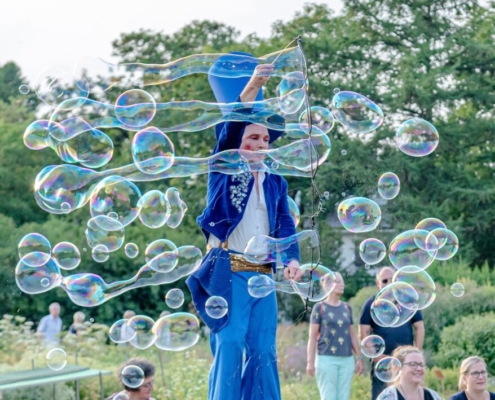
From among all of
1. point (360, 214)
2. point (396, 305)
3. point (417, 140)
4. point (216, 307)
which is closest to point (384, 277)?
point (396, 305)

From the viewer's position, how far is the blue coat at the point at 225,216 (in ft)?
17.4

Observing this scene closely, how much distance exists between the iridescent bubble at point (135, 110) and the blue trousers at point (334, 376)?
323cm

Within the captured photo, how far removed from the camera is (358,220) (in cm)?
632

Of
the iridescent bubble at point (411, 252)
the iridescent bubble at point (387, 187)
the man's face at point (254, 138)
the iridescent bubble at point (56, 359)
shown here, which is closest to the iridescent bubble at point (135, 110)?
the man's face at point (254, 138)

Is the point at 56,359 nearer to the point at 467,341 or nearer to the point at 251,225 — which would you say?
the point at 251,225

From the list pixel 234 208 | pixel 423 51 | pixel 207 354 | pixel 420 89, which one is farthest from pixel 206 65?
pixel 423 51

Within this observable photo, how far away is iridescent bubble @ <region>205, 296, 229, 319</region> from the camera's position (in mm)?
5223

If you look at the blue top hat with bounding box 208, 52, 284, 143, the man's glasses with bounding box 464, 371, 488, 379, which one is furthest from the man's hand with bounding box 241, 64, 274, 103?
the man's glasses with bounding box 464, 371, 488, 379

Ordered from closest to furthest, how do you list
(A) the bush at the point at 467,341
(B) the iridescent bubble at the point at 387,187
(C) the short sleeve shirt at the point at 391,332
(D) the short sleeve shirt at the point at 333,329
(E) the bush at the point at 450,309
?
(B) the iridescent bubble at the point at 387,187 < (C) the short sleeve shirt at the point at 391,332 < (D) the short sleeve shirt at the point at 333,329 < (A) the bush at the point at 467,341 < (E) the bush at the point at 450,309

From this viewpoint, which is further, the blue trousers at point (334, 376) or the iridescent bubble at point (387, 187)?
the blue trousers at point (334, 376)

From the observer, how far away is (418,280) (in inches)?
256

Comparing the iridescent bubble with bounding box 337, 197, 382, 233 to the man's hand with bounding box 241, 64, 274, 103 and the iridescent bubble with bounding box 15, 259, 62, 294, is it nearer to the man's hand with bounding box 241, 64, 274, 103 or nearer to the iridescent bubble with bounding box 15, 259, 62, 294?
the man's hand with bounding box 241, 64, 274, 103

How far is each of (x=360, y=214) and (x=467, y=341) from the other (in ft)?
20.9

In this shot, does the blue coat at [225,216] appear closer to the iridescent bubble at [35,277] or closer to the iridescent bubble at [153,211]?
the iridescent bubble at [153,211]
